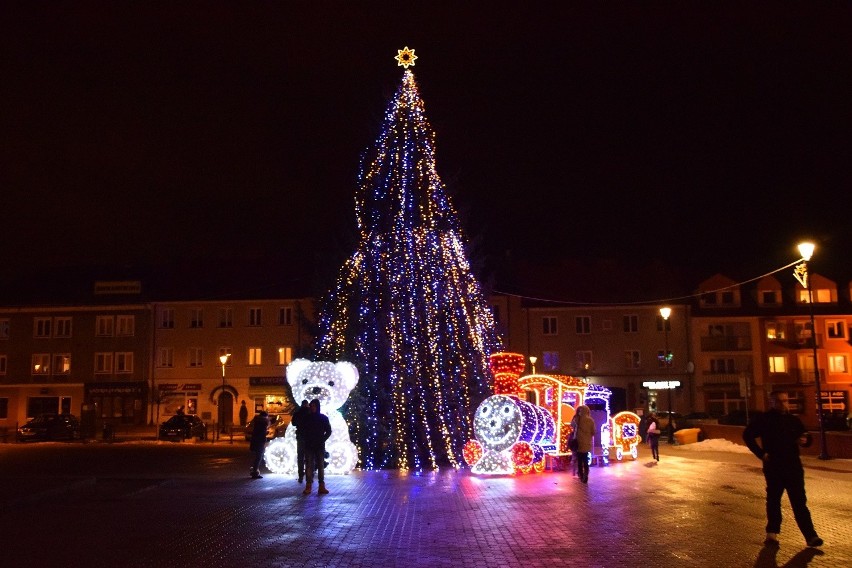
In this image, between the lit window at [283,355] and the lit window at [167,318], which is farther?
the lit window at [167,318]

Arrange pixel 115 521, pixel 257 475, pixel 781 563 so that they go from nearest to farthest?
pixel 781 563, pixel 115 521, pixel 257 475

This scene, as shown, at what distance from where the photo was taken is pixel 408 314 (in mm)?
21797

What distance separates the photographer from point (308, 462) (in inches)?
634

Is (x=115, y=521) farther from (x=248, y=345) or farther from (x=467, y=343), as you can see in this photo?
(x=248, y=345)

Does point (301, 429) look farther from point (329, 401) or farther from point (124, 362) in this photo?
point (124, 362)

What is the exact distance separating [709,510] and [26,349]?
2204 inches

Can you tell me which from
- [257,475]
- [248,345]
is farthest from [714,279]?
[257,475]

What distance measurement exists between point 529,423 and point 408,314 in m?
4.14

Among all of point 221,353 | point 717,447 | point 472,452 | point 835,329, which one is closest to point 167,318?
point 221,353

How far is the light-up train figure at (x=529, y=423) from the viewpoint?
19703mm

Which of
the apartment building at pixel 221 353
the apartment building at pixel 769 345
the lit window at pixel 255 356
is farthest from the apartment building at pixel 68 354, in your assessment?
the apartment building at pixel 769 345

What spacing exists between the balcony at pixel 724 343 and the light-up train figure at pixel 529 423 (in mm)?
36485

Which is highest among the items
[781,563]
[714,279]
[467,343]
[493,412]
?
[714,279]

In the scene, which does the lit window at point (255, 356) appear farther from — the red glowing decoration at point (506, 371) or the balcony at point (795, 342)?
the red glowing decoration at point (506, 371)
